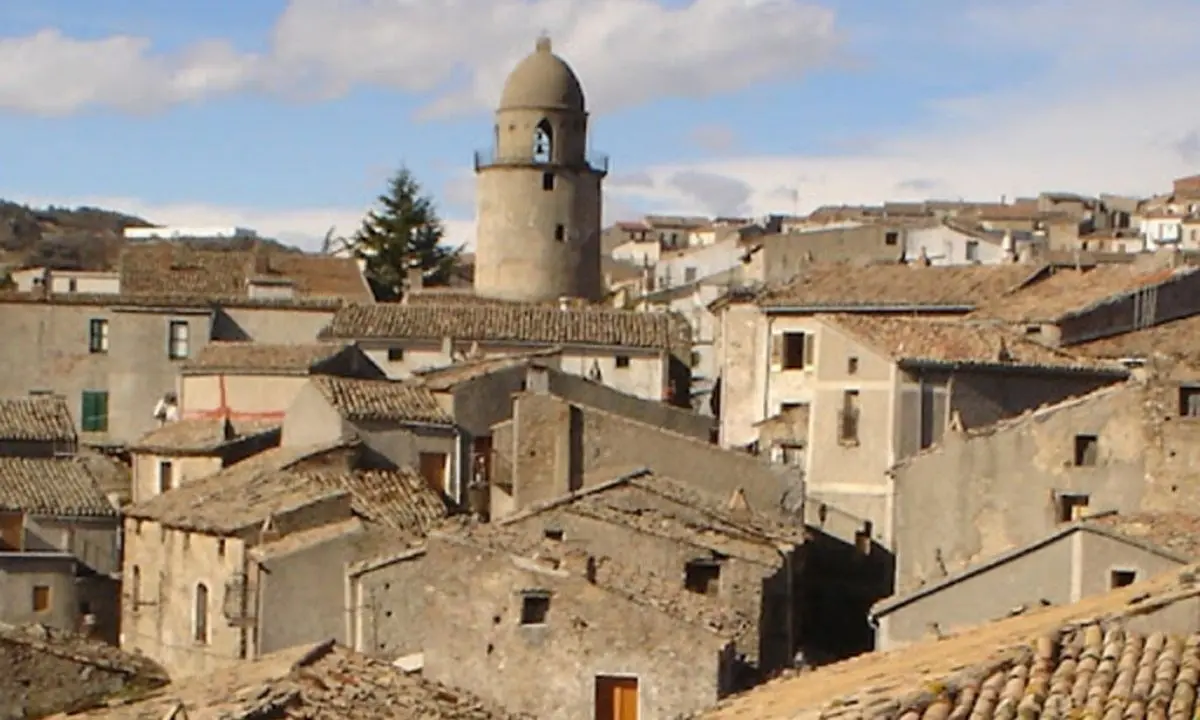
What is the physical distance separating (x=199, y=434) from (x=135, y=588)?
15.5 ft

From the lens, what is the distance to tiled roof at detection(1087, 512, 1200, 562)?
2484cm

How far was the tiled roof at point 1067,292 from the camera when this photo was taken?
39.2m

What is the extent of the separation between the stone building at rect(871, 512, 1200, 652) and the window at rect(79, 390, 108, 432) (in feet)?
103

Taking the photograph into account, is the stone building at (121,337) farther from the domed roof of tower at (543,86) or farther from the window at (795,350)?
the window at (795,350)

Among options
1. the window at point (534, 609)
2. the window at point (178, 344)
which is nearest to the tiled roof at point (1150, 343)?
the window at point (534, 609)

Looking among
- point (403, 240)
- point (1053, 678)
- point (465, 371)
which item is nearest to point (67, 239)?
point (403, 240)

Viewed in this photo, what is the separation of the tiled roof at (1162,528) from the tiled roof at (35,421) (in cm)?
2583

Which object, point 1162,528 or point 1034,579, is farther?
point 1162,528

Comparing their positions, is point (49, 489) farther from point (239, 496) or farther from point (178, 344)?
point (178, 344)

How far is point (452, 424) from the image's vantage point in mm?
38625

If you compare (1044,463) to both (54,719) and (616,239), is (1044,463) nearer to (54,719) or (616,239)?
(54,719)

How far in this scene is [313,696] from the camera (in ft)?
67.7

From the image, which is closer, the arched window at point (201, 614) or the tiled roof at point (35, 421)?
the arched window at point (201, 614)

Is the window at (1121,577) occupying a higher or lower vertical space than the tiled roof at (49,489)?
higher
